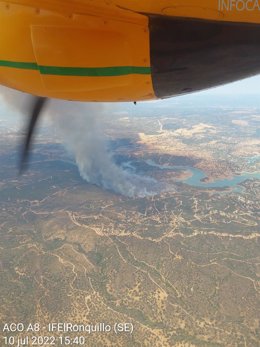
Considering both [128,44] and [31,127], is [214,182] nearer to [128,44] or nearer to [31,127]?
[31,127]

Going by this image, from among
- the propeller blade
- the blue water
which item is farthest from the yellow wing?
the blue water

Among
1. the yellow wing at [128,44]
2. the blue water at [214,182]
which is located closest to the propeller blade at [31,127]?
the yellow wing at [128,44]

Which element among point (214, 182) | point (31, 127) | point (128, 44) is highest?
point (128, 44)

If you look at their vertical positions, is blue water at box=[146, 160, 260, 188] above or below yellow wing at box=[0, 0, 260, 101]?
below

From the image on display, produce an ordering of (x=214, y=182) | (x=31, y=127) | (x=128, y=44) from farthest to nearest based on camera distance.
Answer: (x=214, y=182)
(x=31, y=127)
(x=128, y=44)

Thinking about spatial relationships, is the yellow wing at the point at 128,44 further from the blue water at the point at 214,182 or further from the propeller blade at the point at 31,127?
the blue water at the point at 214,182

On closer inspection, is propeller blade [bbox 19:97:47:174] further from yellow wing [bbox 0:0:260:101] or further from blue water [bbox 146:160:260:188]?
blue water [bbox 146:160:260:188]

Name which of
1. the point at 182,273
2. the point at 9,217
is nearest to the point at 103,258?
the point at 182,273

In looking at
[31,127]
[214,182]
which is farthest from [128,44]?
[214,182]

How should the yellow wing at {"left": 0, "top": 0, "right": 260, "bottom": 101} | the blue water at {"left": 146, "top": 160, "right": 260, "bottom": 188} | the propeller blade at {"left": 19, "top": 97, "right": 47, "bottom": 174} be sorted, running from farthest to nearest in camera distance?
the blue water at {"left": 146, "top": 160, "right": 260, "bottom": 188} → the propeller blade at {"left": 19, "top": 97, "right": 47, "bottom": 174} → the yellow wing at {"left": 0, "top": 0, "right": 260, "bottom": 101}

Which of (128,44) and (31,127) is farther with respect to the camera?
(31,127)
